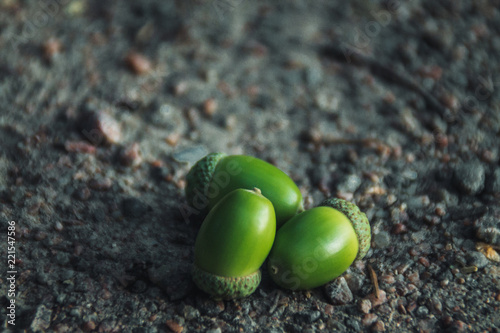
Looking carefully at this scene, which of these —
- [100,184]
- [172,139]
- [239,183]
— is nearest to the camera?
[239,183]

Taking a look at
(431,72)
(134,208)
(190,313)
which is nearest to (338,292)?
(190,313)

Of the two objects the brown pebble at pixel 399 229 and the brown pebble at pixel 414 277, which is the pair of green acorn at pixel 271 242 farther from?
the brown pebble at pixel 399 229

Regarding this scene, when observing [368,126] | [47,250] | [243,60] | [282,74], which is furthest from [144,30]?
[47,250]

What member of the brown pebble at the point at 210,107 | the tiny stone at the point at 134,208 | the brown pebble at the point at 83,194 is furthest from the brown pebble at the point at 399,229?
the brown pebble at the point at 83,194

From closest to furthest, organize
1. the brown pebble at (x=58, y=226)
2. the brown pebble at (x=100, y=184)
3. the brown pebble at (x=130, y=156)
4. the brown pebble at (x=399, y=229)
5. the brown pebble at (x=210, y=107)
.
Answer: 1. the brown pebble at (x=58, y=226)
2. the brown pebble at (x=399, y=229)
3. the brown pebble at (x=100, y=184)
4. the brown pebble at (x=130, y=156)
5. the brown pebble at (x=210, y=107)

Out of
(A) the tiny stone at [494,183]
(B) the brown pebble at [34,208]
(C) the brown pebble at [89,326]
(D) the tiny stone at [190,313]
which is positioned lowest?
(B) the brown pebble at [34,208]

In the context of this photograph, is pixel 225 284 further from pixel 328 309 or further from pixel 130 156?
pixel 130 156
